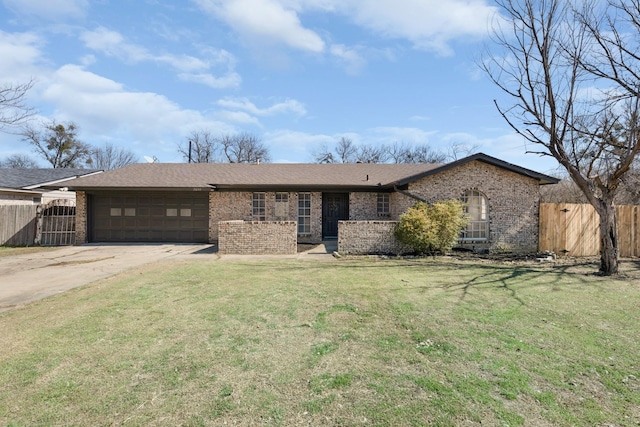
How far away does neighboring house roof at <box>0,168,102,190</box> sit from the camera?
19.4 meters

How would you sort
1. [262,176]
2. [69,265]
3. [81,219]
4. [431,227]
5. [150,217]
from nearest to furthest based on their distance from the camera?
1. [69,265]
2. [431,227]
3. [81,219]
4. [150,217]
5. [262,176]

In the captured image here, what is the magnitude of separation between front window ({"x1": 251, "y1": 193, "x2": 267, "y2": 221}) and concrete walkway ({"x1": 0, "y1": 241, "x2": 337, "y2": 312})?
2.58 m

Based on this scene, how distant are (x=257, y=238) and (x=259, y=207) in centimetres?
361

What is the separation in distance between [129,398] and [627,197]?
88.1 ft

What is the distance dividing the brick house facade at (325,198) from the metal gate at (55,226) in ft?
2.06

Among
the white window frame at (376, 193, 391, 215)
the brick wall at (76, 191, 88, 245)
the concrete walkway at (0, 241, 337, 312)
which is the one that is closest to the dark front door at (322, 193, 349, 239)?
the concrete walkway at (0, 241, 337, 312)

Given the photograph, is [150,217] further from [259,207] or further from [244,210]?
[259,207]

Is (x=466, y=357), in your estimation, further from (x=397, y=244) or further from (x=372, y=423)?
(x=397, y=244)

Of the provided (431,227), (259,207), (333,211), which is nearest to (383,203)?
(333,211)

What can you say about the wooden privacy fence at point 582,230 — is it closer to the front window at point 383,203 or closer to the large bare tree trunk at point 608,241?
the large bare tree trunk at point 608,241

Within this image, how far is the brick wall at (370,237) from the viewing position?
40.7ft

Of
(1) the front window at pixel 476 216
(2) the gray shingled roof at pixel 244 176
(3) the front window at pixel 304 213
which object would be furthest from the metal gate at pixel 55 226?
(1) the front window at pixel 476 216

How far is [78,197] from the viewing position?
51.2 ft

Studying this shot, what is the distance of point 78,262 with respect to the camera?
10.5m
